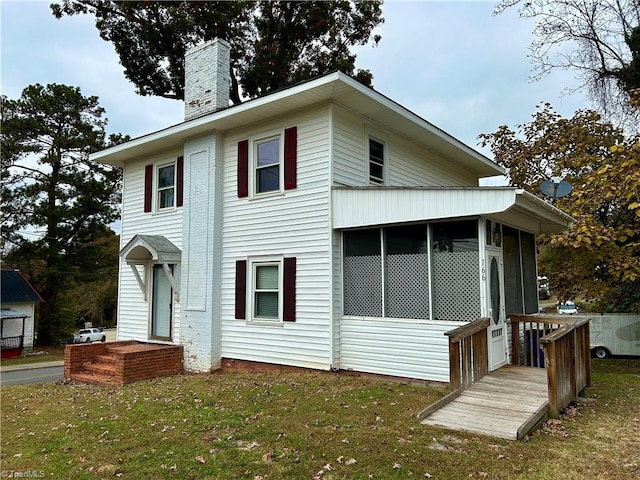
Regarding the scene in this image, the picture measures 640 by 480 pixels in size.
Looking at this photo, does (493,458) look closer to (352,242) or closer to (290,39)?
(352,242)

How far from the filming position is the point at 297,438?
502 centimetres

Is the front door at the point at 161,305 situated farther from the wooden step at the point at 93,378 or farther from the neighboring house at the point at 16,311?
the neighboring house at the point at 16,311

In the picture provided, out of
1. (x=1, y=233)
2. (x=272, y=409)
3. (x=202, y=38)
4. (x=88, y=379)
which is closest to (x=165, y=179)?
(x=88, y=379)

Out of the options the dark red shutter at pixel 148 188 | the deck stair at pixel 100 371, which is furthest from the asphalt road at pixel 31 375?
the dark red shutter at pixel 148 188

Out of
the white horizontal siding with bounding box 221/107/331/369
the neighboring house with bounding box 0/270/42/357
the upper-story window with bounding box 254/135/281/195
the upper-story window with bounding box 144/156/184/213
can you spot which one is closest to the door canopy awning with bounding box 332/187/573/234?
the white horizontal siding with bounding box 221/107/331/369

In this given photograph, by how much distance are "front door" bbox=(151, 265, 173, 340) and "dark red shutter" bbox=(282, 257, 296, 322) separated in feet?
12.9

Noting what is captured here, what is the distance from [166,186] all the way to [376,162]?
592 cm

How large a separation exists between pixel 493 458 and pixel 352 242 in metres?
5.09

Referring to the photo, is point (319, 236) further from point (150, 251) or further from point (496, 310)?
point (150, 251)

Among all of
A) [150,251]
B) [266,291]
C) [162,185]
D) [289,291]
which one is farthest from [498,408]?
[162,185]

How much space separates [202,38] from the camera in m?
18.9

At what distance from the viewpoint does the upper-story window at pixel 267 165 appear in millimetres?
9914

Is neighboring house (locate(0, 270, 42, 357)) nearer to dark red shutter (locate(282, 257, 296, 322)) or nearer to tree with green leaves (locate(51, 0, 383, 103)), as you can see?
tree with green leaves (locate(51, 0, 383, 103))

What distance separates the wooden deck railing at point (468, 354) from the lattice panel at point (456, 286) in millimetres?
487
